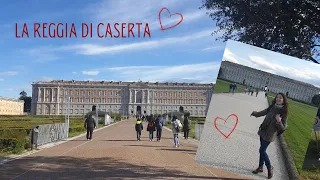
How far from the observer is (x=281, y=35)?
8.20 metres

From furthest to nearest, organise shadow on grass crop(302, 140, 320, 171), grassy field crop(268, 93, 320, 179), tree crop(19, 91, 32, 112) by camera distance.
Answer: tree crop(19, 91, 32, 112), shadow on grass crop(302, 140, 320, 171), grassy field crop(268, 93, 320, 179)

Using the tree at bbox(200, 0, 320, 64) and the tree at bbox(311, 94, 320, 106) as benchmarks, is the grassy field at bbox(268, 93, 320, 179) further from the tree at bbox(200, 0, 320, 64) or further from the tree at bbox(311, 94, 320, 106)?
the tree at bbox(200, 0, 320, 64)

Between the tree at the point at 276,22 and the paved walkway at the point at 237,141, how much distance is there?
2.57 metres

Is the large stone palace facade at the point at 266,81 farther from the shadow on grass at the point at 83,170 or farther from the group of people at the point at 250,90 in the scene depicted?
the shadow on grass at the point at 83,170

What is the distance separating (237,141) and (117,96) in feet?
352

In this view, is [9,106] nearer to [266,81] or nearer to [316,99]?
[266,81]

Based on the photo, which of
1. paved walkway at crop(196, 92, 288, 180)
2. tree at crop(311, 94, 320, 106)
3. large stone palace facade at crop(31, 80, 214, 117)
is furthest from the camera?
large stone palace facade at crop(31, 80, 214, 117)

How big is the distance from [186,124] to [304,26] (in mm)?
12450

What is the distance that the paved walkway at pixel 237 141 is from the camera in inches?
220

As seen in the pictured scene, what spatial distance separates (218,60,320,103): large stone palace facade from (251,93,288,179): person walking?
0.14 meters

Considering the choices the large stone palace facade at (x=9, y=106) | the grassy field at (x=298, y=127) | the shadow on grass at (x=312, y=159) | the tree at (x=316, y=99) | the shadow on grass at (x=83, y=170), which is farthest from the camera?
the large stone palace facade at (x=9, y=106)

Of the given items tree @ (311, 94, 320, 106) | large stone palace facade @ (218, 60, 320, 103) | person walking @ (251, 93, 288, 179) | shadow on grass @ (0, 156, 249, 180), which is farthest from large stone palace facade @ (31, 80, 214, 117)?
tree @ (311, 94, 320, 106)

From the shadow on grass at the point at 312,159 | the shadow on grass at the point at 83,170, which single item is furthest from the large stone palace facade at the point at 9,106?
the shadow on grass at the point at 312,159

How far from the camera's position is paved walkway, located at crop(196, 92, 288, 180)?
560 cm
